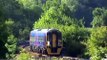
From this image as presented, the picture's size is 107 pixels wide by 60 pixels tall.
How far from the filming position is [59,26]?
178 feet

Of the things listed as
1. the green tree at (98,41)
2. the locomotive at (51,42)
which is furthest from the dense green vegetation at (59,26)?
the locomotive at (51,42)

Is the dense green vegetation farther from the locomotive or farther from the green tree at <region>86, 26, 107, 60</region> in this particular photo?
the locomotive

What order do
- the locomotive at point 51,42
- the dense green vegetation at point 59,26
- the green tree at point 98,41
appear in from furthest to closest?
1. the locomotive at point 51,42
2. the green tree at point 98,41
3. the dense green vegetation at point 59,26

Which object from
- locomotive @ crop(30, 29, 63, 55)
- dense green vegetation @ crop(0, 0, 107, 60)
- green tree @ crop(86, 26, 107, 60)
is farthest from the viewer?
→ locomotive @ crop(30, 29, 63, 55)

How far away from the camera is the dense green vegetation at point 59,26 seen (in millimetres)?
29548

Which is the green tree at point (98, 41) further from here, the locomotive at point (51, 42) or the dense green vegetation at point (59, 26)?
the locomotive at point (51, 42)

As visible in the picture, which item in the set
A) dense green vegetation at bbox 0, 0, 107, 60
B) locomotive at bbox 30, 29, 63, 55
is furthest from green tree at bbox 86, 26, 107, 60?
locomotive at bbox 30, 29, 63, 55

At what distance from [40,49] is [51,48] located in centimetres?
294

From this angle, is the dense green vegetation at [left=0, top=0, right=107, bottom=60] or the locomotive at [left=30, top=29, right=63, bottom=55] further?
the locomotive at [left=30, top=29, right=63, bottom=55]

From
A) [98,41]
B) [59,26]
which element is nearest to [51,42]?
[98,41]

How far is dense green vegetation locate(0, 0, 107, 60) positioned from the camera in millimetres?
29548

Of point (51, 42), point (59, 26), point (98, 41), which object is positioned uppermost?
point (59, 26)

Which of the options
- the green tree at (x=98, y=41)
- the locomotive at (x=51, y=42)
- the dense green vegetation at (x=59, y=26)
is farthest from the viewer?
the locomotive at (x=51, y=42)

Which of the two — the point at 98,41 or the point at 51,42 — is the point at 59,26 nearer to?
the point at 51,42
